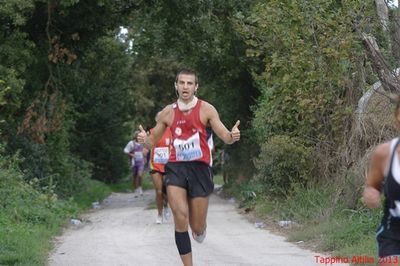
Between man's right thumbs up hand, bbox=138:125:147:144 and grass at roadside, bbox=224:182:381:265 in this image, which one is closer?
man's right thumbs up hand, bbox=138:125:147:144

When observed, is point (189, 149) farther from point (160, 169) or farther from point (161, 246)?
point (160, 169)

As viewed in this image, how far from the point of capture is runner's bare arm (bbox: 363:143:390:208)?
475 centimetres

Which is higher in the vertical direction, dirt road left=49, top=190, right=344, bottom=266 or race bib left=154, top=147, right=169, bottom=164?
race bib left=154, top=147, right=169, bottom=164

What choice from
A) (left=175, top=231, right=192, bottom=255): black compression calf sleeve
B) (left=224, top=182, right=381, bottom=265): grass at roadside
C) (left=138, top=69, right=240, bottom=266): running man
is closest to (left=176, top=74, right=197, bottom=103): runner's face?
(left=138, top=69, right=240, bottom=266): running man

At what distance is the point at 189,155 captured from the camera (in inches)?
290

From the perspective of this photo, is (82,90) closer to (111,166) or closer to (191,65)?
(191,65)

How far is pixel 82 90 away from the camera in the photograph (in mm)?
21000

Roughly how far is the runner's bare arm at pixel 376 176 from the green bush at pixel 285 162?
801 centimetres

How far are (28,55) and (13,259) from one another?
23.2ft

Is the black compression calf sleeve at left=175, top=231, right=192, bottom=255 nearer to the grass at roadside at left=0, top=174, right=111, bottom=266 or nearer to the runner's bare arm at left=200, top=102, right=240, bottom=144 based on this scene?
the runner's bare arm at left=200, top=102, right=240, bottom=144

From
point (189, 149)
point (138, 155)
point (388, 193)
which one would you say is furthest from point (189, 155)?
point (138, 155)

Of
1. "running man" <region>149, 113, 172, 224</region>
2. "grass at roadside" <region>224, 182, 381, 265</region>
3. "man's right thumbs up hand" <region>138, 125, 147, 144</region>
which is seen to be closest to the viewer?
"man's right thumbs up hand" <region>138, 125, 147, 144</region>

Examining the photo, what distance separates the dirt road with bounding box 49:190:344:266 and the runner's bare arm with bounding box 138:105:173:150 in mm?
1710

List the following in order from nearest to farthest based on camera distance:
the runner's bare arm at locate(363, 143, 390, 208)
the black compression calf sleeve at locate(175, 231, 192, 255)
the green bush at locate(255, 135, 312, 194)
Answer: the runner's bare arm at locate(363, 143, 390, 208) → the black compression calf sleeve at locate(175, 231, 192, 255) → the green bush at locate(255, 135, 312, 194)
